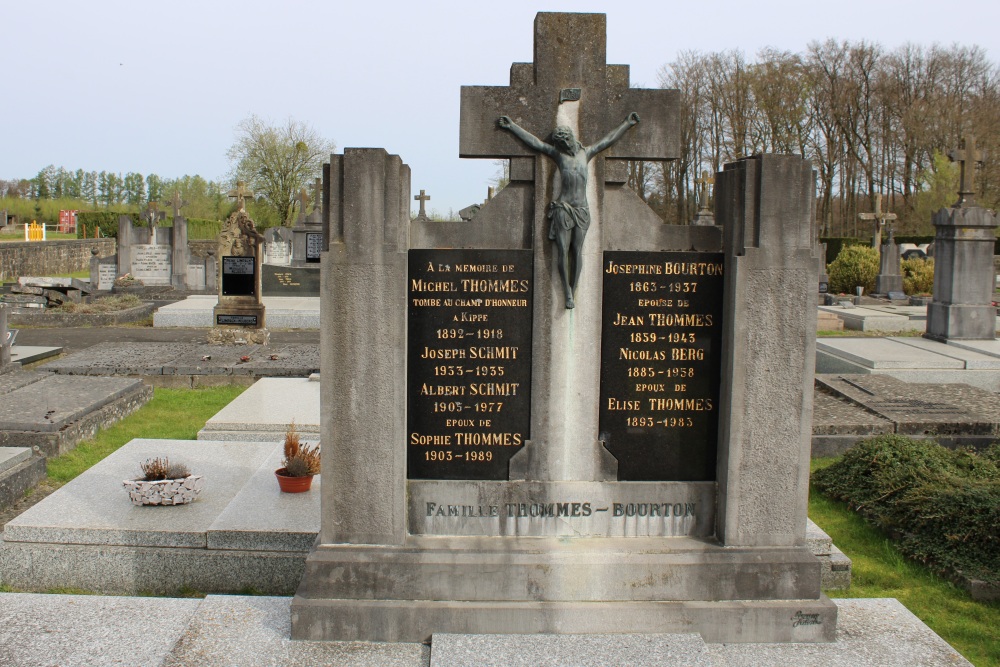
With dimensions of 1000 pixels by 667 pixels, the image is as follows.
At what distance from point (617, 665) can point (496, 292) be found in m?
1.84

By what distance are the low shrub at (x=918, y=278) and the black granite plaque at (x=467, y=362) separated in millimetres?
23372

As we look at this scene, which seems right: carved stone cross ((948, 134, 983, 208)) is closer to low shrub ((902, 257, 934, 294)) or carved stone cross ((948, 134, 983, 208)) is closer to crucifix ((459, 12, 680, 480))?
low shrub ((902, 257, 934, 294))

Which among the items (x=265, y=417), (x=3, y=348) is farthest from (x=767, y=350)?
(x=3, y=348)

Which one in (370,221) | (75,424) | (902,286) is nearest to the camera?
(370,221)

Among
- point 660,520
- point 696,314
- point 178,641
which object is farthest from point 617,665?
point 178,641

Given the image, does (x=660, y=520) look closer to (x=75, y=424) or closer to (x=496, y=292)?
(x=496, y=292)

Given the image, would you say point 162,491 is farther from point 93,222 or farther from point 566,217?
point 93,222

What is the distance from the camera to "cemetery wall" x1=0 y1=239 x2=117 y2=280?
35750 millimetres

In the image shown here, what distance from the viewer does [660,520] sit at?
15.0 ft

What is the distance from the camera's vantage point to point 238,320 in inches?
637

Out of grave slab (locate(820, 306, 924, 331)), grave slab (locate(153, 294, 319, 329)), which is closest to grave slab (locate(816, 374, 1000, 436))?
grave slab (locate(820, 306, 924, 331))
